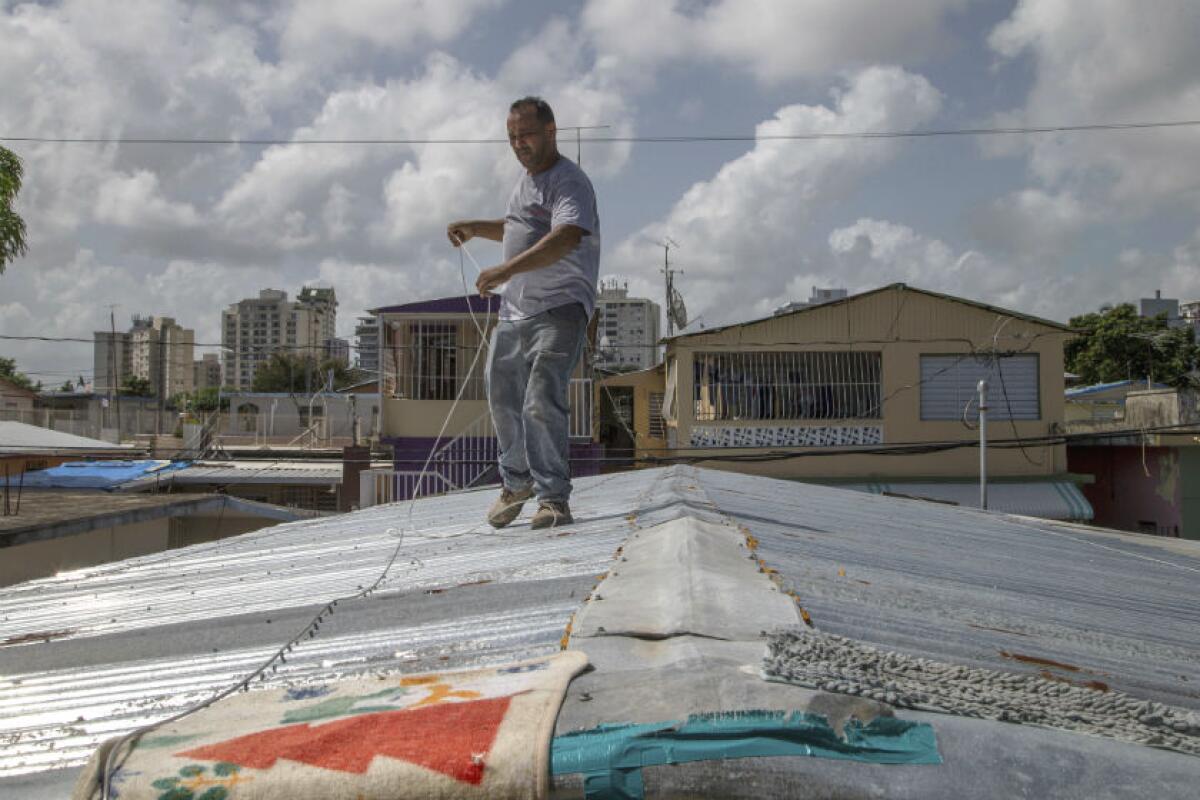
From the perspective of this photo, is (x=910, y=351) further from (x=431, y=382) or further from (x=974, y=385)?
(x=431, y=382)

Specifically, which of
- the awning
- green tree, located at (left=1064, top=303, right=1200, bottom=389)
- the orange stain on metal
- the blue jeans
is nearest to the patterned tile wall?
the awning

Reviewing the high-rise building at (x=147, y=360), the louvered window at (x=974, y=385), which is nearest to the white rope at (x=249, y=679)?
the louvered window at (x=974, y=385)

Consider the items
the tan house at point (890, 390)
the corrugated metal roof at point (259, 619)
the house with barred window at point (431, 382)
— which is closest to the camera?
the corrugated metal roof at point (259, 619)

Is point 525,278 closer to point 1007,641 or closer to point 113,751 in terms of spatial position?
point 1007,641

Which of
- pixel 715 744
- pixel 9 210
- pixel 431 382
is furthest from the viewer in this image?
pixel 431 382

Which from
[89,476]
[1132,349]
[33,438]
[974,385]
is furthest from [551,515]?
[1132,349]

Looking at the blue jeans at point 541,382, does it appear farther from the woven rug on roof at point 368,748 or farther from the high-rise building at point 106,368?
the high-rise building at point 106,368

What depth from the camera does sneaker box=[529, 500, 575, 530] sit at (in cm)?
371

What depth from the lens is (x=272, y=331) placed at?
120 meters

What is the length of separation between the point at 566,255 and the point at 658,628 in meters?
2.21

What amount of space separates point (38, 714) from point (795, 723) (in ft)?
4.89

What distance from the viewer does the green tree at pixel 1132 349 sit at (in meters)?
34.9

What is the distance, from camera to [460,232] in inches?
162

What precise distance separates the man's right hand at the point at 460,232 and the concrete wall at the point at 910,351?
14.8m
